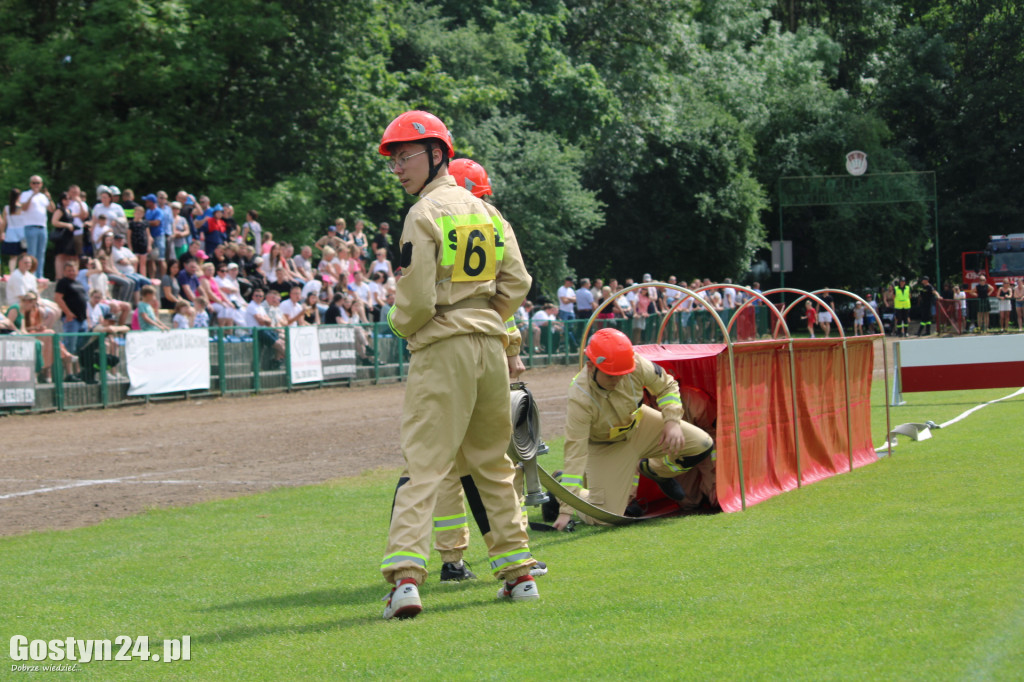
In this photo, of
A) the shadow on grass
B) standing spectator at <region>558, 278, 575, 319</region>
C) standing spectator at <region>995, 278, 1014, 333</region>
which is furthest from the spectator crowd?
standing spectator at <region>995, 278, 1014, 333</region>

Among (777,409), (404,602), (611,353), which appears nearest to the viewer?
(404,602)

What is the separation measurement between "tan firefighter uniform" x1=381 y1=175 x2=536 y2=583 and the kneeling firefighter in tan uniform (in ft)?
7.53

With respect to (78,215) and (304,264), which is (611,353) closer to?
(78,215)

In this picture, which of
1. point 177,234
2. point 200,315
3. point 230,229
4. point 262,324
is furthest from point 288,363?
point 230,229

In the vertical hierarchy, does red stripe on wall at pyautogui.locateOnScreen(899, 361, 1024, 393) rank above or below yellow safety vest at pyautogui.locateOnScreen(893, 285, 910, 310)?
below

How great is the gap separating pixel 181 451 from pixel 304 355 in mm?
9138

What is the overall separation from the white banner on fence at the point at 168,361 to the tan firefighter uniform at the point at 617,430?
42.1 feet

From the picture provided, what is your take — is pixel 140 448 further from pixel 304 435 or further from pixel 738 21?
pixel 738 21

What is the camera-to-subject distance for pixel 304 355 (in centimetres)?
2312

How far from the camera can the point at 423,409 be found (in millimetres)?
5547

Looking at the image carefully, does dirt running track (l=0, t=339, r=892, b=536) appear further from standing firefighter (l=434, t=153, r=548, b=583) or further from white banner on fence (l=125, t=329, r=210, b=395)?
standing firefighter (l=434, t=153, r=548, b=583)

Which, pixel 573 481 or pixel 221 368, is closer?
pixel 573 481

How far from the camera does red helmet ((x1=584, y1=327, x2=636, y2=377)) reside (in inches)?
315

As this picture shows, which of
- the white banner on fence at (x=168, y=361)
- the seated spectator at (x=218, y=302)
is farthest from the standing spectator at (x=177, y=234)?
the white banner on fence at (x=168, y=361)
